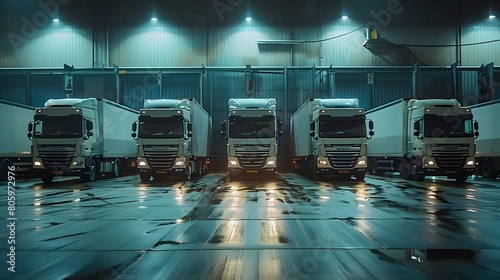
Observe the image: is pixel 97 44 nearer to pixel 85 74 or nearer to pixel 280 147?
pixel 85 74

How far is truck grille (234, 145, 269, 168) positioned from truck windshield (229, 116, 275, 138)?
0.58m

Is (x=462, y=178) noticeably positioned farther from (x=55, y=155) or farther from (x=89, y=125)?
(x=55, y=155)

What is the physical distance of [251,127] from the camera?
20.4 metres

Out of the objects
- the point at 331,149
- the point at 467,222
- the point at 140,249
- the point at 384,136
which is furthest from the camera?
the point at 384,136

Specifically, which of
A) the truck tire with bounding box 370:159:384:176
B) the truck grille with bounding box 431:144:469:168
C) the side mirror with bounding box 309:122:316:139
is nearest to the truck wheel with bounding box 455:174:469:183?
the truck grille with bounding box 431:144:469:168

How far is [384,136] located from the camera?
24297 millimetres

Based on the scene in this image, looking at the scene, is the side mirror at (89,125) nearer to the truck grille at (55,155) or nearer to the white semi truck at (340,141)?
the truck grille at (55,155)

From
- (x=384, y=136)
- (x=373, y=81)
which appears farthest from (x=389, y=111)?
(x=373, y=81)

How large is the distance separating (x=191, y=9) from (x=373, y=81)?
55.4 ft

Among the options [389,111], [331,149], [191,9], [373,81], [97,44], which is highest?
[191,9]

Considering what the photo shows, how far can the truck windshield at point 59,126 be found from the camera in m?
19.4

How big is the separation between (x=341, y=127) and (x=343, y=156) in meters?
1.44

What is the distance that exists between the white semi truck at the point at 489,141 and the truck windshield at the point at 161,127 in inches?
683

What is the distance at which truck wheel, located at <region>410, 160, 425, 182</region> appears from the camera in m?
20.2
